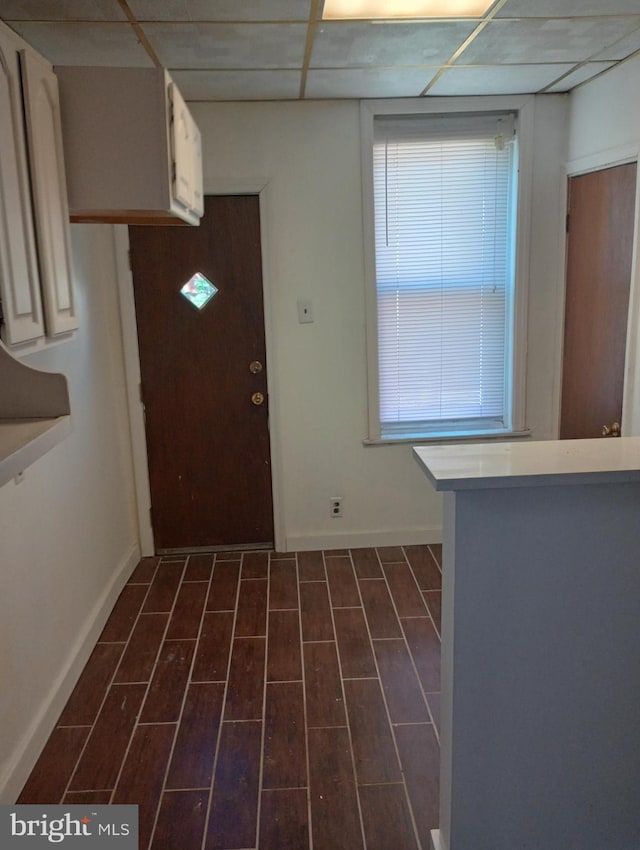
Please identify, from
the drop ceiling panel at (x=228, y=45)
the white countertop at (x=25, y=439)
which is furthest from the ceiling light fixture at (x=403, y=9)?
the white countertop at (x=25, y=439)

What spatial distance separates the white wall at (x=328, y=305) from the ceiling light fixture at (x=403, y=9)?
1175 millimetres

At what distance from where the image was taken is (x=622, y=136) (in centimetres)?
290

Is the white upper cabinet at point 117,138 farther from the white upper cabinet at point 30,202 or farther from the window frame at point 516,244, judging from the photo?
the window frame at point 516,244

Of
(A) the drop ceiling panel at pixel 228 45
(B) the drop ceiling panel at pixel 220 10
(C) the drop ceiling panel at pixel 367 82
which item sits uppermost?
(C) the drop ceiling panel at pixel 367 82

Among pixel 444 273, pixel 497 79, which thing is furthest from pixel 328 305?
pixel 497 79

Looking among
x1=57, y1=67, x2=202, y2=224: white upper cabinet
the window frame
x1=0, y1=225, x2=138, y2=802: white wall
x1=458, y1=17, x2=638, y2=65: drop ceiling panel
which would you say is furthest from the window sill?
x1=57, y1=67, x2=202, y2=224: white upper cabinet

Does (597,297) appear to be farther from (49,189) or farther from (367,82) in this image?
(49,189)

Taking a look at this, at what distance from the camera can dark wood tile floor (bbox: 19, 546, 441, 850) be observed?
6.62ft

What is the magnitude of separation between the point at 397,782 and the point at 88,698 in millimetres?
1266

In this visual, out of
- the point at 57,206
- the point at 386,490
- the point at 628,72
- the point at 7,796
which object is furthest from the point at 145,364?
the point at 628,72

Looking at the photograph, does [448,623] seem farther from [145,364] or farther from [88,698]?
[145,364]

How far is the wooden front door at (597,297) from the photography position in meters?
2.95

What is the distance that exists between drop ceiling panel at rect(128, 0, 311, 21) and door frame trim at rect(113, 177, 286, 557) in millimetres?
1239

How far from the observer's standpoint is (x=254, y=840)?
1928 millimetres
